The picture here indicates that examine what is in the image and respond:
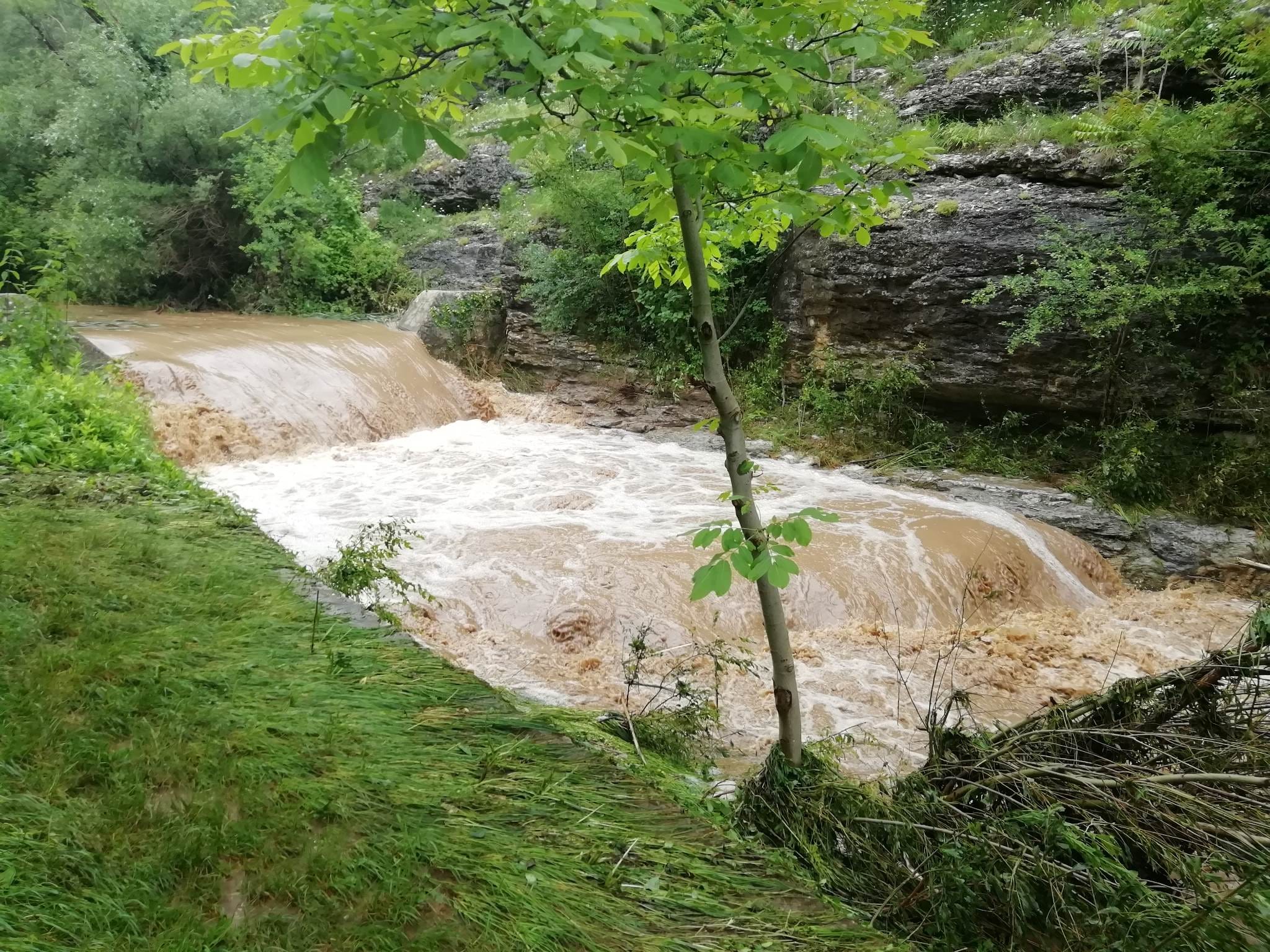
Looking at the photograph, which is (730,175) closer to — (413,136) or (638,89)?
(638,89)

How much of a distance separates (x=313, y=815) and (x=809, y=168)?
1907 millimetres

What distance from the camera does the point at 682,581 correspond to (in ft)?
19.0

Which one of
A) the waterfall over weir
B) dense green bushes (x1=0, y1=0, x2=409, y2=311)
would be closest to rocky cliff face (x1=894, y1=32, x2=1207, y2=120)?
the waterfall over weir

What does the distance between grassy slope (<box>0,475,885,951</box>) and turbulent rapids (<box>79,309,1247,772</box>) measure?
1.55 meters

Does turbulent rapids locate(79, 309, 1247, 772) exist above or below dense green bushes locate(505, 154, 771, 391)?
below

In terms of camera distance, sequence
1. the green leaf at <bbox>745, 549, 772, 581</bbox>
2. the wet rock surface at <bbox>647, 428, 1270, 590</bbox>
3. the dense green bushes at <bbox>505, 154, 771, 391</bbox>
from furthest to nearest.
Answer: the dense green bushes at <bbox>505, 154, 771, 391</bbox>, the wet rock surface at <bbox>647, 428, 1270, 590</bbox>, the green leaf at <bbox>745, 549, 772, 581</bbox>

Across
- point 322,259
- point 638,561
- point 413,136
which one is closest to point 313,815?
point 413,136

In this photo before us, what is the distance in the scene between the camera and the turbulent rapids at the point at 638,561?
470 centimetres

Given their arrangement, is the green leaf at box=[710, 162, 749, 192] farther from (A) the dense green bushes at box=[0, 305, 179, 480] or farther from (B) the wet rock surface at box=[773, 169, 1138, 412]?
(B) the wet rock surface at box=[773, 169, 1138, 412]

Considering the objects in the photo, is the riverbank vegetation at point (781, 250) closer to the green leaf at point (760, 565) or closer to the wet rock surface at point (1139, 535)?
the wet rock surface at point (1139, 535)

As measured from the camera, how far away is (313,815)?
178 cm

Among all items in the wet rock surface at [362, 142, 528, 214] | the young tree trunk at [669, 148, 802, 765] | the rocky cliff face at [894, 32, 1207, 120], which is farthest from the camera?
the wet rock surface at [362, 142, 528, 214]

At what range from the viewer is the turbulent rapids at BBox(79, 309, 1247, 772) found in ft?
15.4

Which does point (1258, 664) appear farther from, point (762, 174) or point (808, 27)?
point (808, 27)
